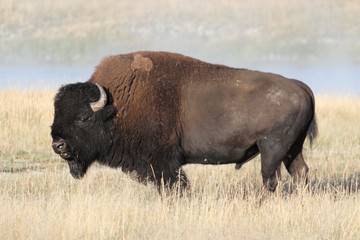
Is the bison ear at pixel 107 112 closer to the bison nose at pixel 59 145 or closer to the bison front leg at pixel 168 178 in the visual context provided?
the bison nose at pixel 59 145

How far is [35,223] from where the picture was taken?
7.41 m

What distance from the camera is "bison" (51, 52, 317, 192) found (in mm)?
9109

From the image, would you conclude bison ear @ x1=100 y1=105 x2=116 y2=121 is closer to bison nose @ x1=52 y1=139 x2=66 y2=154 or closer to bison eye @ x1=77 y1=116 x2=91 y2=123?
bison eye @ x1=77 y1=116 x2=91 y2=123

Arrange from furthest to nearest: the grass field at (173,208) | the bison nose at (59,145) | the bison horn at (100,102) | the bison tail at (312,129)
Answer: the bison tail at (312,129) < the bison horn at (100,102) < the bison nose at (59,145) < the grass field at (173,208)

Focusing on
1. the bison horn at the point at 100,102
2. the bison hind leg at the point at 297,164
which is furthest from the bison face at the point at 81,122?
the bison hind leg at the point at 297,164

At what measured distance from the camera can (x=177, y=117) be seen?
9.21 m

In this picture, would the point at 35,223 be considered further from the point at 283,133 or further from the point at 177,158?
the point at 283,133

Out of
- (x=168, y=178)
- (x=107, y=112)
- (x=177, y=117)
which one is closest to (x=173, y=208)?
(x=168, y=178)

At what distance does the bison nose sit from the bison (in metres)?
0.08

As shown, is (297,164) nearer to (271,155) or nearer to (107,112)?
(271,155)

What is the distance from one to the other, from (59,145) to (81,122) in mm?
397

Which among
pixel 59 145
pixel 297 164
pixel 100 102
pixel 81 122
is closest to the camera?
pixel 59 145

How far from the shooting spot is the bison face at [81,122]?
8898 mm

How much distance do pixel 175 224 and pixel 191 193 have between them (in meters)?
1.90
